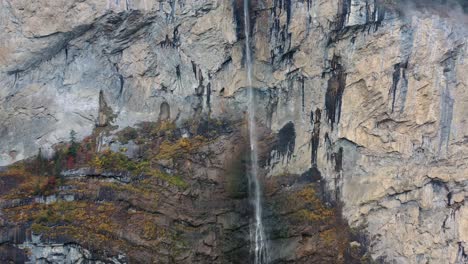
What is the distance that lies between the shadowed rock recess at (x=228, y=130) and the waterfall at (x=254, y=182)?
6.9 inches

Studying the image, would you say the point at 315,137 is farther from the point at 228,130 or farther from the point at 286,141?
the point at 228,130

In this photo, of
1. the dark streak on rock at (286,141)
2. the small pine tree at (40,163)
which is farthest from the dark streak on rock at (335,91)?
the small pine tree at (40,163)

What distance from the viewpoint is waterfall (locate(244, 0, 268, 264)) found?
22484 mm

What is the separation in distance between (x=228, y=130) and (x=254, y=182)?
6.44 feet

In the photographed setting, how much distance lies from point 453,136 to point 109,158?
11031mm

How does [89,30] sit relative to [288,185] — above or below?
above

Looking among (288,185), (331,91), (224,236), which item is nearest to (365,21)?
(331,91)

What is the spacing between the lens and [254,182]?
2314 centimetres

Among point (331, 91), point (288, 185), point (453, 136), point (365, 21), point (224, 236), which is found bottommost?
point (224, 236)

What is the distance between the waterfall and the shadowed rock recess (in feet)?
0.58

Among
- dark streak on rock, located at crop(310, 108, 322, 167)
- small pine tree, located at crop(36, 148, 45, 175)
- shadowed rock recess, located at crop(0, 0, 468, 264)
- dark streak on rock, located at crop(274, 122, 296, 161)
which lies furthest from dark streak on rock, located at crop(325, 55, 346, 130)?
small pine tree, located at crop(36, 148, 45, 175)

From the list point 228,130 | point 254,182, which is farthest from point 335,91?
point 254,182

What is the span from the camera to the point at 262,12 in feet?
73.2

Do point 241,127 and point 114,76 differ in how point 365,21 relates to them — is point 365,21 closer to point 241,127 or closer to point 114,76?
point 241,127
